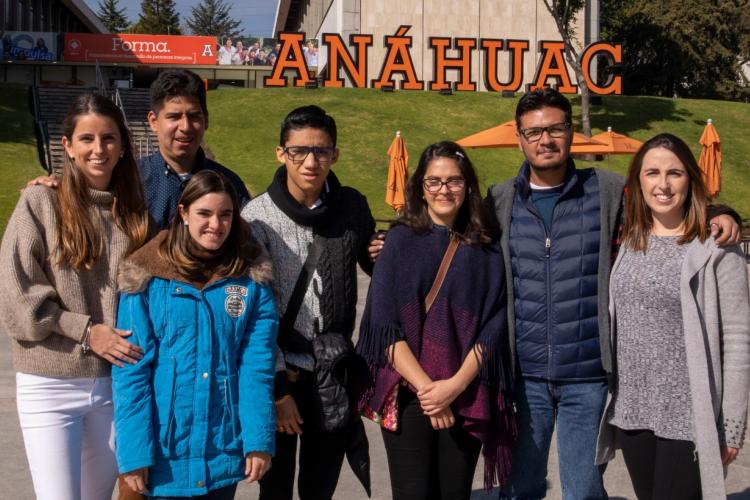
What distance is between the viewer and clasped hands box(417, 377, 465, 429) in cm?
343

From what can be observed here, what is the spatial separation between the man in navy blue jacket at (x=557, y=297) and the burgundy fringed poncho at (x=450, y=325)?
6.0 inches

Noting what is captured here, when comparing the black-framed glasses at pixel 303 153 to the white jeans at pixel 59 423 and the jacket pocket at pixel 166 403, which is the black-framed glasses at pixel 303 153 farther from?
the white jeans at pixel 59 423

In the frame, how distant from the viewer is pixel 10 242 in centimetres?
321

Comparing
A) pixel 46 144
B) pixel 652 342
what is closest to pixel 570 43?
pixel 46 144

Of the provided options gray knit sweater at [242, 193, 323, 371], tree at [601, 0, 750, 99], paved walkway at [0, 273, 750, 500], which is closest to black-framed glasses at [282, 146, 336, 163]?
gray knit sweater at [242, 193, 323, 371]

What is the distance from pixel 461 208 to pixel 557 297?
58 cm

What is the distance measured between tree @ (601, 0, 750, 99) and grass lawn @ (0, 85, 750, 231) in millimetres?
12522

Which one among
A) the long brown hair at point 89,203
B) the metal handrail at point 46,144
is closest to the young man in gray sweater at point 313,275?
the long brown hair at point 89,203

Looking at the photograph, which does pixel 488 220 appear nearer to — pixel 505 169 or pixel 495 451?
pixel 495 451

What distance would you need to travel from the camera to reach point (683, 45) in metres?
47.4

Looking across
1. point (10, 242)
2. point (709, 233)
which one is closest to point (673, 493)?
point (709, 233)

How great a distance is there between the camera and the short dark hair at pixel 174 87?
388cm

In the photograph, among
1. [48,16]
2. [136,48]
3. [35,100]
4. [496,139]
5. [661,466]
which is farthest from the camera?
[48,16]

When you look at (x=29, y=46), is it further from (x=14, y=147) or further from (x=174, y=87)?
(x=174, y=87)
